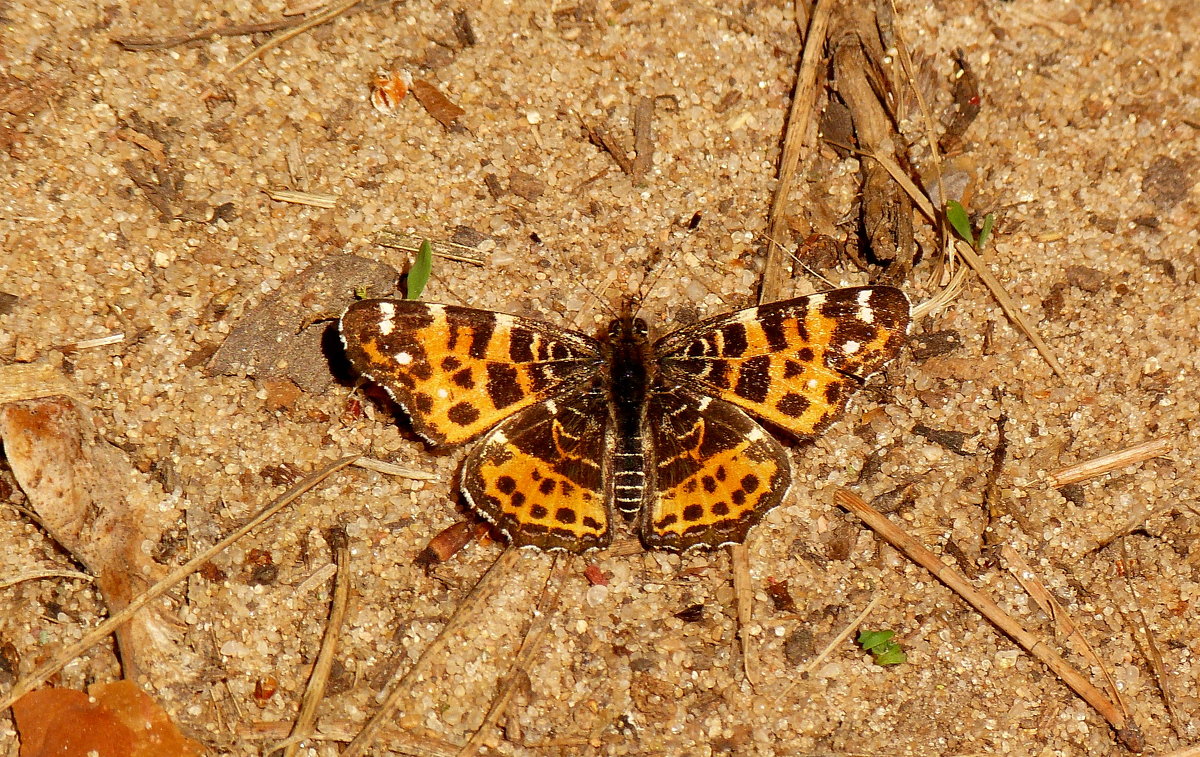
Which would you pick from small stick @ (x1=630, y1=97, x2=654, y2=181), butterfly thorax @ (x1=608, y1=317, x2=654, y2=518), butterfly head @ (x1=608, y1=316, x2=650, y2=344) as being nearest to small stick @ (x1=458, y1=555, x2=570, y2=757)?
butterfly thorax @ (x1=608, y1=317, x2=654, y2=518)

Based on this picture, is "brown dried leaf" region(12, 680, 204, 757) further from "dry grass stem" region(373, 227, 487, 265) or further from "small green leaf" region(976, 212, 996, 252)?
"small green leaf" region(976, 212, 996, 252)

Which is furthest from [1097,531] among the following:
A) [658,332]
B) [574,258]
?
[574,258]

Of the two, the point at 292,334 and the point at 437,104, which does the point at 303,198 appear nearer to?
the point at 292,334

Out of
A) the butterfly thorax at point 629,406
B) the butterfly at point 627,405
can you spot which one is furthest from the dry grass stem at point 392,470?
the butterfly thorax at point 629,406

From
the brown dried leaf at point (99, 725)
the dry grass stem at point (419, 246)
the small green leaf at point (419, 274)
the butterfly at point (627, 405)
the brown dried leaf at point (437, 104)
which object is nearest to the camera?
the brown dried leaf at point (99, 725)

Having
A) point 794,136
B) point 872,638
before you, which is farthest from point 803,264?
point 872,638

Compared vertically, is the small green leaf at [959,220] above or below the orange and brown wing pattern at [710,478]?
above

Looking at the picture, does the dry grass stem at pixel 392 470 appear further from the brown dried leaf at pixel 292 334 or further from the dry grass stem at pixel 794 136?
the dry grass stem at pixel 794 136

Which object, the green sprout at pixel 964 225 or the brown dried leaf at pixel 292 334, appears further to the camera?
the green sprout at pixel 964 225
